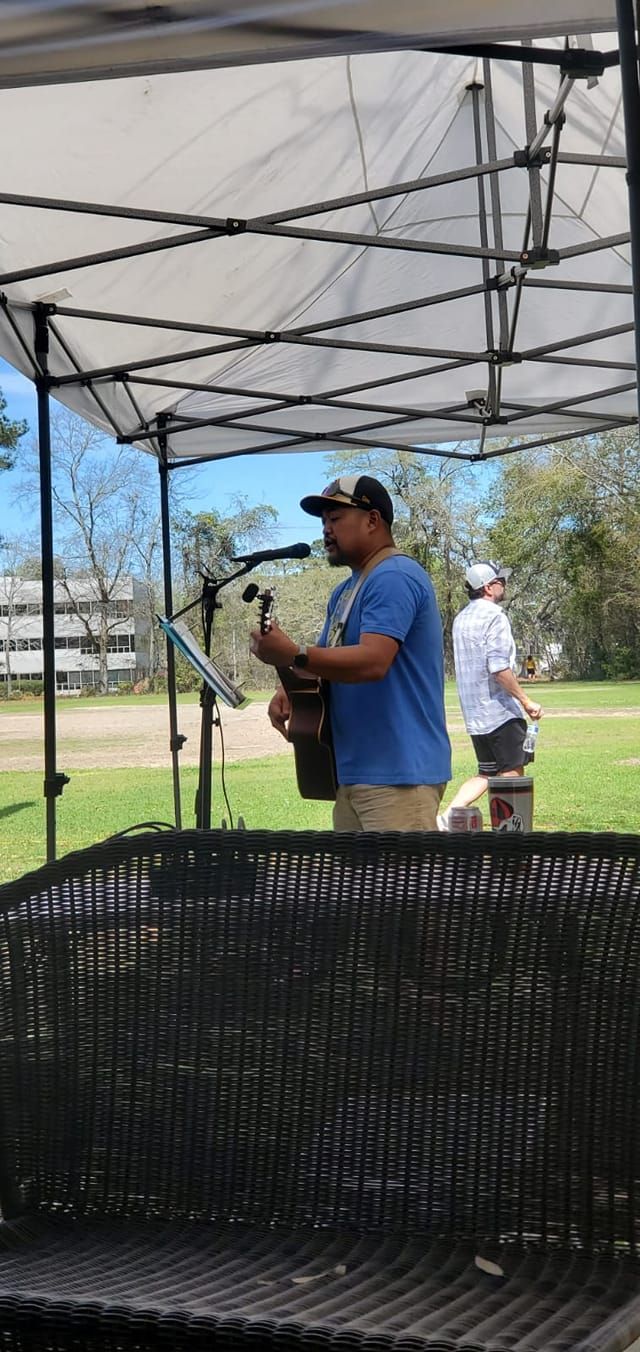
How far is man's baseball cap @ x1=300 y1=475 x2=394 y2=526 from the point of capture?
2732 mm

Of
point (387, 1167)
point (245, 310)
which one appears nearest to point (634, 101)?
point (387, 1167)

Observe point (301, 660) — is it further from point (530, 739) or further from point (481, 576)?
point (530, 739)

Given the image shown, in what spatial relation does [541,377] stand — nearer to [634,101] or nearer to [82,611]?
[634,101]

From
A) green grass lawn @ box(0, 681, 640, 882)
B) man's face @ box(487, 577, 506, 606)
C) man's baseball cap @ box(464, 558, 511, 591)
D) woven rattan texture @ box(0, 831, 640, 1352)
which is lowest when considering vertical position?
green grass lawn @ box(0, 681, 640, 882)

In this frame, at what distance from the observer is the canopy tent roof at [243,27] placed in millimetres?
1467

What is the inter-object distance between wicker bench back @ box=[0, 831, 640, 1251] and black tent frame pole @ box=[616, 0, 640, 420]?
1.87ft

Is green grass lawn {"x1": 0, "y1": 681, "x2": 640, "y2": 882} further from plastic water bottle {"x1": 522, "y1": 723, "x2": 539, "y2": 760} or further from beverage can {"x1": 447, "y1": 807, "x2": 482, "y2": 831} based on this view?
beverage can {"x1": 447, "y1": 807, "x2": 482, "y2": 831}

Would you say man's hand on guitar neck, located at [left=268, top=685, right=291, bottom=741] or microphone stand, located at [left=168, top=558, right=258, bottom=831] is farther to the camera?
microphone stand, located at [left=168, top=558, right=258, bottom=831]

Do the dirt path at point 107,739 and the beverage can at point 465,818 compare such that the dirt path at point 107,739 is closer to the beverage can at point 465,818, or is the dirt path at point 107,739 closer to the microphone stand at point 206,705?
the microphone stand at point 206,705

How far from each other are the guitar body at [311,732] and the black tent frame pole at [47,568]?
135 cm

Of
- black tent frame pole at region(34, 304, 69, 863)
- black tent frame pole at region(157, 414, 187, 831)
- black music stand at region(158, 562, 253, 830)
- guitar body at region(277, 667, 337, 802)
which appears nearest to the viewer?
guitar body at region(277, 667, 337, 802)

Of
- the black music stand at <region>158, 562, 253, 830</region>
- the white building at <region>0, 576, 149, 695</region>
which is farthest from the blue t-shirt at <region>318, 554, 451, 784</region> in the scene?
the white building at <region>0, 576, 149, 695</region>

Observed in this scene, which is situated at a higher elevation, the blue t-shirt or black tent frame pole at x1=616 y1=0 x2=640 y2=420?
black tent frame pole at x1=616 y1=0 x2=640 y2=420

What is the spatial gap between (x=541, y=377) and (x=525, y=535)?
15822mm
